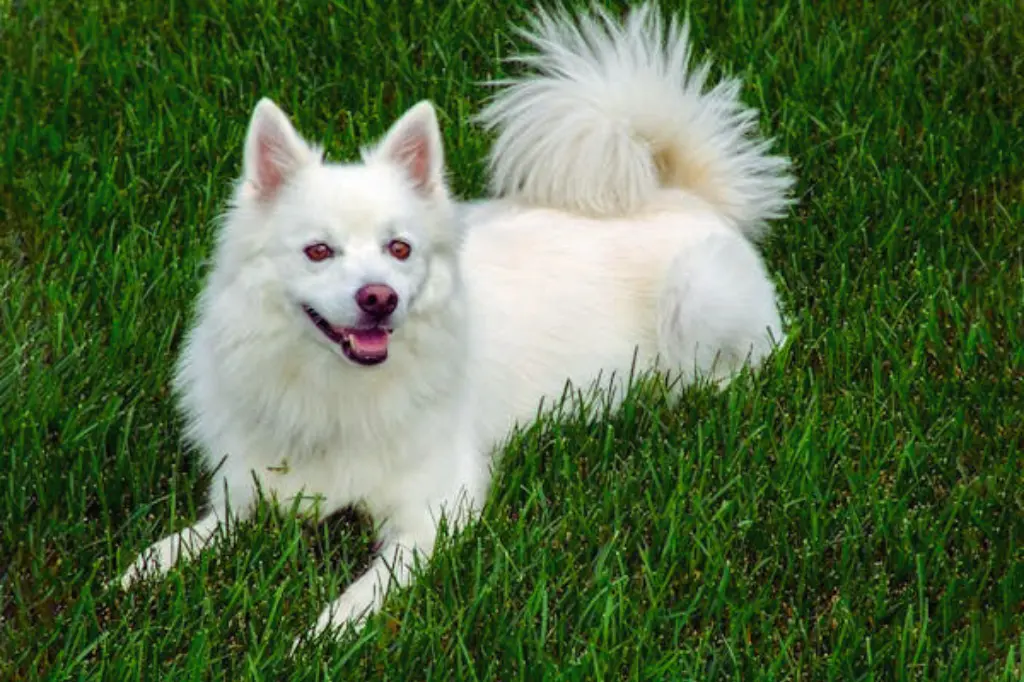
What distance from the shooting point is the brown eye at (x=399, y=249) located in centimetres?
358

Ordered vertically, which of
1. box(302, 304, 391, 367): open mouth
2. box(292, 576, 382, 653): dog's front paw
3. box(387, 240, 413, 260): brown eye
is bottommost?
box(292, 576, 382, 653): dog's front paw

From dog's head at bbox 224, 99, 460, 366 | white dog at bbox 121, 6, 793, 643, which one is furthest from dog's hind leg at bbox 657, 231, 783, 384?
dog's head at bbox 224, 99, 460, 366

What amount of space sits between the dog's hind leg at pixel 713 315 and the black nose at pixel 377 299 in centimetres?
124

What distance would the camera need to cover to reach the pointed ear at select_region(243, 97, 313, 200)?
3.65 meters

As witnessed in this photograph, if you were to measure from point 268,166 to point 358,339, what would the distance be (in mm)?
447

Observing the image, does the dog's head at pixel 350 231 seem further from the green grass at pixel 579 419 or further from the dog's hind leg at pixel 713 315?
the dog's hind leg at pixel 713 315

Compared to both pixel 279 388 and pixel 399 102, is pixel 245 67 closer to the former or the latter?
pixel 399 102

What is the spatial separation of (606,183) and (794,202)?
0.76 meters

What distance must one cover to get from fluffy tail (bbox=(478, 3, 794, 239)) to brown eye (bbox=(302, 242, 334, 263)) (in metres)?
1.18

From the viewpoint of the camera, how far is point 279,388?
3723mm

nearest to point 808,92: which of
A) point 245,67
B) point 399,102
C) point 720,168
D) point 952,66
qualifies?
point 952,66

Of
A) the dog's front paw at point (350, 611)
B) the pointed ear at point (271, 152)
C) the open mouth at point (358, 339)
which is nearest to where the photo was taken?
the dog's front paw at point (350, 611)

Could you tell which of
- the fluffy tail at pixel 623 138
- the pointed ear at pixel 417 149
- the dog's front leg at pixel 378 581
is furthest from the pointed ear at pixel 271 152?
the fluffy tail at pixel 623 138

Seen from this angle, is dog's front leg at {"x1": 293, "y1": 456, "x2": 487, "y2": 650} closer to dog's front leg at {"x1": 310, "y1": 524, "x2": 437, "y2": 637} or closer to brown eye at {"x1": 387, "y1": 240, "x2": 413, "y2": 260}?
dog's front leg at {"x1": 310, "y1": 524, "x2": 437, "y2": 637}
